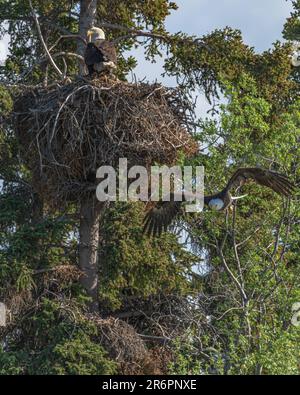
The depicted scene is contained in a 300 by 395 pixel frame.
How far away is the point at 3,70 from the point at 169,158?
4359mm

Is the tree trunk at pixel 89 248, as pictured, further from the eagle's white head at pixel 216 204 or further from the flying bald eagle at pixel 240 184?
the eagle's white head at pixel 216 204

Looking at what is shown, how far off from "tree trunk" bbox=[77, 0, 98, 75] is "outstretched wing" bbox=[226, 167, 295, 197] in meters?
5.28

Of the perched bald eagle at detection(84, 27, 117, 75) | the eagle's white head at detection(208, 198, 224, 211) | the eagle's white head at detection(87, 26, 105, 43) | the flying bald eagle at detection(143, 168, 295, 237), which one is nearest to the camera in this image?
the flying bald eagle at detection(143, 168, 295, 237)

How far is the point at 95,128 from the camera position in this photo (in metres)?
19.8

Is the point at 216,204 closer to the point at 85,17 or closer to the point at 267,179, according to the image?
the point at 267,179

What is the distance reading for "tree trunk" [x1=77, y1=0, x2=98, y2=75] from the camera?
22.5 metres

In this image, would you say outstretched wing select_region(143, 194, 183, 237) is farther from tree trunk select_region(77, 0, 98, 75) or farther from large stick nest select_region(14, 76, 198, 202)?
tree trunk select_region(77, 0, 98, 75)

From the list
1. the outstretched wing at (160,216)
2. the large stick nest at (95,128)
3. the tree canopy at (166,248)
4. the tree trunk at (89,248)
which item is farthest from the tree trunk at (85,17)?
the outstretched wing at (160,216)

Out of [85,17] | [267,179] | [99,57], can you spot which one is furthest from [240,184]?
[85,17]

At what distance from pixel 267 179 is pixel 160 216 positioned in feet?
6.17

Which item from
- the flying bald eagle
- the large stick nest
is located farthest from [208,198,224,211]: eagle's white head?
the large stick nest
